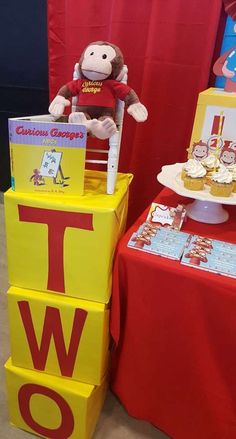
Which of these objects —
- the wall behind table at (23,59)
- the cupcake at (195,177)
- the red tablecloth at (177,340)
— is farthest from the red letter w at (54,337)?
the wall behind table at (23,59)

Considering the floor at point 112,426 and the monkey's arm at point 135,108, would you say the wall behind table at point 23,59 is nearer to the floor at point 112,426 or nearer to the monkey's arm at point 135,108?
the monkey's arm at point 135,108

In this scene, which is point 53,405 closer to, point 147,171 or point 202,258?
point 202,258

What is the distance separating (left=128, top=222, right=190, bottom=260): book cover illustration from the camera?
0.89 m

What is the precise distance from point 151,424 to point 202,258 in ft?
2.20

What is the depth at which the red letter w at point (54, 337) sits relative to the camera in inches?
38.5

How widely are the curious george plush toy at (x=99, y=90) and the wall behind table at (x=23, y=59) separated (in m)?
1.42

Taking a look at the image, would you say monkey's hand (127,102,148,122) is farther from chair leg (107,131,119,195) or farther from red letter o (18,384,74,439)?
red letter o (18,384,74,439)

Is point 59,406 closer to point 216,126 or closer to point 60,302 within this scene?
point 60,302

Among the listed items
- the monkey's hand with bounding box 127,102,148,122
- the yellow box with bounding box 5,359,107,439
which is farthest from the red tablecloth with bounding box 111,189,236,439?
the monkey's hand with bounding box 127,102,148,122

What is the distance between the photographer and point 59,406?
3.39 feet

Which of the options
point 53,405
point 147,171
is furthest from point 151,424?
point 147,171

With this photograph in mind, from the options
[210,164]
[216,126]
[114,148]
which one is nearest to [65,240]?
[114,148]

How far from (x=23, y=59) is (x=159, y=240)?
1895 mm

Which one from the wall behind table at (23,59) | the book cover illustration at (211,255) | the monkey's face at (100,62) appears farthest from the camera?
the wall behind table at (23,59)
